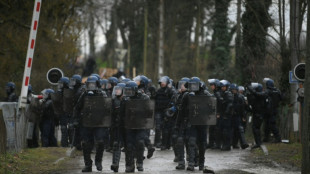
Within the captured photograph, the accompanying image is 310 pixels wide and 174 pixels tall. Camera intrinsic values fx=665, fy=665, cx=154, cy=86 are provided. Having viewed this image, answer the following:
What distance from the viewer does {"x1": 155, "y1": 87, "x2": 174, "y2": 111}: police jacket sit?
61.2 feet

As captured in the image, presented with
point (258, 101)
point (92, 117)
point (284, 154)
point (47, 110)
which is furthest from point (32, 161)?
point (258, 101)

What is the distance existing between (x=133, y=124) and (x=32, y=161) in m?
3.33

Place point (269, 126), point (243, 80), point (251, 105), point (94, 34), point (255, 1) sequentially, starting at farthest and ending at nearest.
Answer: point (94, 34), point (243, 80), point (255, 1), point (269, 126), point (251, 105)

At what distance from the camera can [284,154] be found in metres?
17.3

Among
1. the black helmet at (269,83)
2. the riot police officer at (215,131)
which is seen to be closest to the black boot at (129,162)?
the riot police officer at (215,131)

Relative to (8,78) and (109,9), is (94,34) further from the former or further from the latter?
(8,78)

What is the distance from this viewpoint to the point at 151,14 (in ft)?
143

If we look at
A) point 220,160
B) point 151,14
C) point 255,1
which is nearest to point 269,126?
point 220,160

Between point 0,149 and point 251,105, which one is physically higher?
point 251,105

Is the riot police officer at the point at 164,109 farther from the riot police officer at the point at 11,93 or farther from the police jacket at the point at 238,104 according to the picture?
the riot police officer at the point at 11,93

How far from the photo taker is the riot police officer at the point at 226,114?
18.8 meters

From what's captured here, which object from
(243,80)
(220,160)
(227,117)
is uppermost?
(243,80)

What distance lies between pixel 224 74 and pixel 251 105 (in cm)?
1172

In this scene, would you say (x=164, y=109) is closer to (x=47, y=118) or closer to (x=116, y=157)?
(x=47, y=118)
